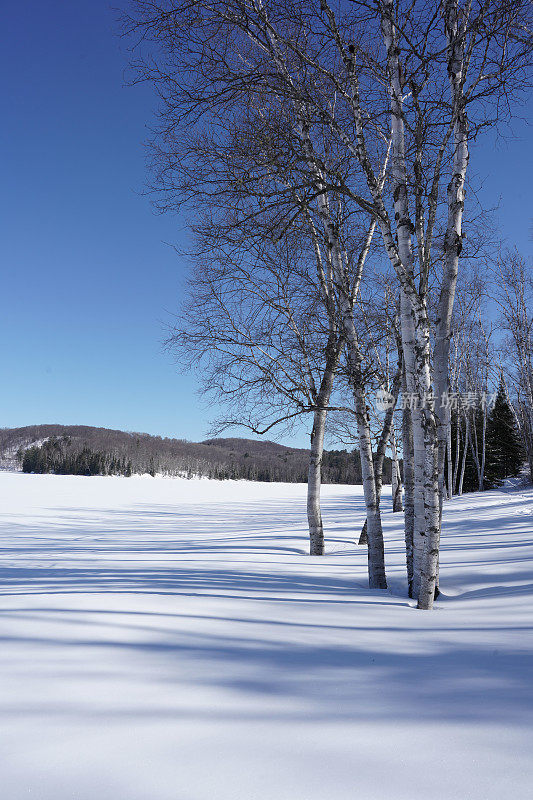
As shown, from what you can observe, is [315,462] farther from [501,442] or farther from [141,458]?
[141,458]

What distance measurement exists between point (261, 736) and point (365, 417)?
491 cm

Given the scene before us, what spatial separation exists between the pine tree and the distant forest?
3548 centimetres

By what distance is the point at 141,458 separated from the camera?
101062mm

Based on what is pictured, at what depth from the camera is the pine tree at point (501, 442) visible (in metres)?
29.2

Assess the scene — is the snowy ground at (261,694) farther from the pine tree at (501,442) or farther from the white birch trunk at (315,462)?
the pine tree at (501,442)

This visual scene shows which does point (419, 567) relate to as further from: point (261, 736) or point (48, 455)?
point (48, 455)

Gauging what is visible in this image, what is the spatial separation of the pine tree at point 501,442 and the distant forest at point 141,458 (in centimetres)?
3548

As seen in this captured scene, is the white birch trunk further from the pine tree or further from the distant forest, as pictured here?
the distant forest

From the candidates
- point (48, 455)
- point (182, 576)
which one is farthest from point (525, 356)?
Answer: point (48, 455)

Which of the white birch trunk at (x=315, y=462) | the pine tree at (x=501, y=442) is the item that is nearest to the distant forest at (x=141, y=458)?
the pine tree at (x=501, y=442)

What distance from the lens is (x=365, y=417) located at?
6.39m

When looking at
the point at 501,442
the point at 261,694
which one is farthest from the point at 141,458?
the point at 261,694

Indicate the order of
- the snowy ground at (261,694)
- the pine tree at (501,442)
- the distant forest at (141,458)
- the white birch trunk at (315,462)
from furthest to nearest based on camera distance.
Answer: the distant forest at (141,458) < the pine tree at (501,442) < the white birch trunk at (315,462) < the snowy ground at (261,694)

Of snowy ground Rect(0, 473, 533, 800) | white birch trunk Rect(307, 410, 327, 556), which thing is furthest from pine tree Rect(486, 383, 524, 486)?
snowy ground Rect(0, 473, 533, 800)
